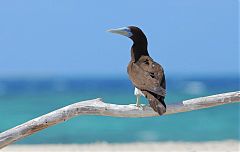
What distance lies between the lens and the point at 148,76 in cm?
577

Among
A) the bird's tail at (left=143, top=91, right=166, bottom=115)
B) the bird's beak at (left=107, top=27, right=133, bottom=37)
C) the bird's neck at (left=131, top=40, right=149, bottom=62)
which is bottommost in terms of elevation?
the bird's tail at (left=143, top=91, right=166, bottom=115)

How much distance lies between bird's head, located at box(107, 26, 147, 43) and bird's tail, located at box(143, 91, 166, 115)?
54 centimetres

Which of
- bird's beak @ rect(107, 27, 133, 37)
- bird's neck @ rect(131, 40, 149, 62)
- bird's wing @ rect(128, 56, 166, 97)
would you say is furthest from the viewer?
bird's neck @ rect(131, 40, 149, 62)

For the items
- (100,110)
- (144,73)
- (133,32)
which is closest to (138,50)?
(133,32)

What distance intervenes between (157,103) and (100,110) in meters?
0.50

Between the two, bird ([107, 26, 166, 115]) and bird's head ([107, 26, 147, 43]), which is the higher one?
bird's head ([107, 26, 147, 43])

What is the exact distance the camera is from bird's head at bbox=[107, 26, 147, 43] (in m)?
5.88

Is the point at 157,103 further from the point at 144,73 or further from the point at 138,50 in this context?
the point at 138,50

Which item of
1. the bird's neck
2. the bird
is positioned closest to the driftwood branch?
the bird

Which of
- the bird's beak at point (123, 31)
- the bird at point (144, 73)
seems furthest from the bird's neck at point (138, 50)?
the bird's beak at point (123, 31)

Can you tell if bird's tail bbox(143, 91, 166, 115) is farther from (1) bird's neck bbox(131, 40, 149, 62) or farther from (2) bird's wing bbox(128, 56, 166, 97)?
(1) bird's neck bbox(131, 40, 149, 62)

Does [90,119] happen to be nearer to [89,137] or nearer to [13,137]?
[89,137]

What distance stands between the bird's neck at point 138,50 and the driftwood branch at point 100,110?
1.54 ft

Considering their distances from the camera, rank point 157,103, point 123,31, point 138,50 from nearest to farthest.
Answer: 1. point 157,103
2. point 123,31
3. point 138,50
